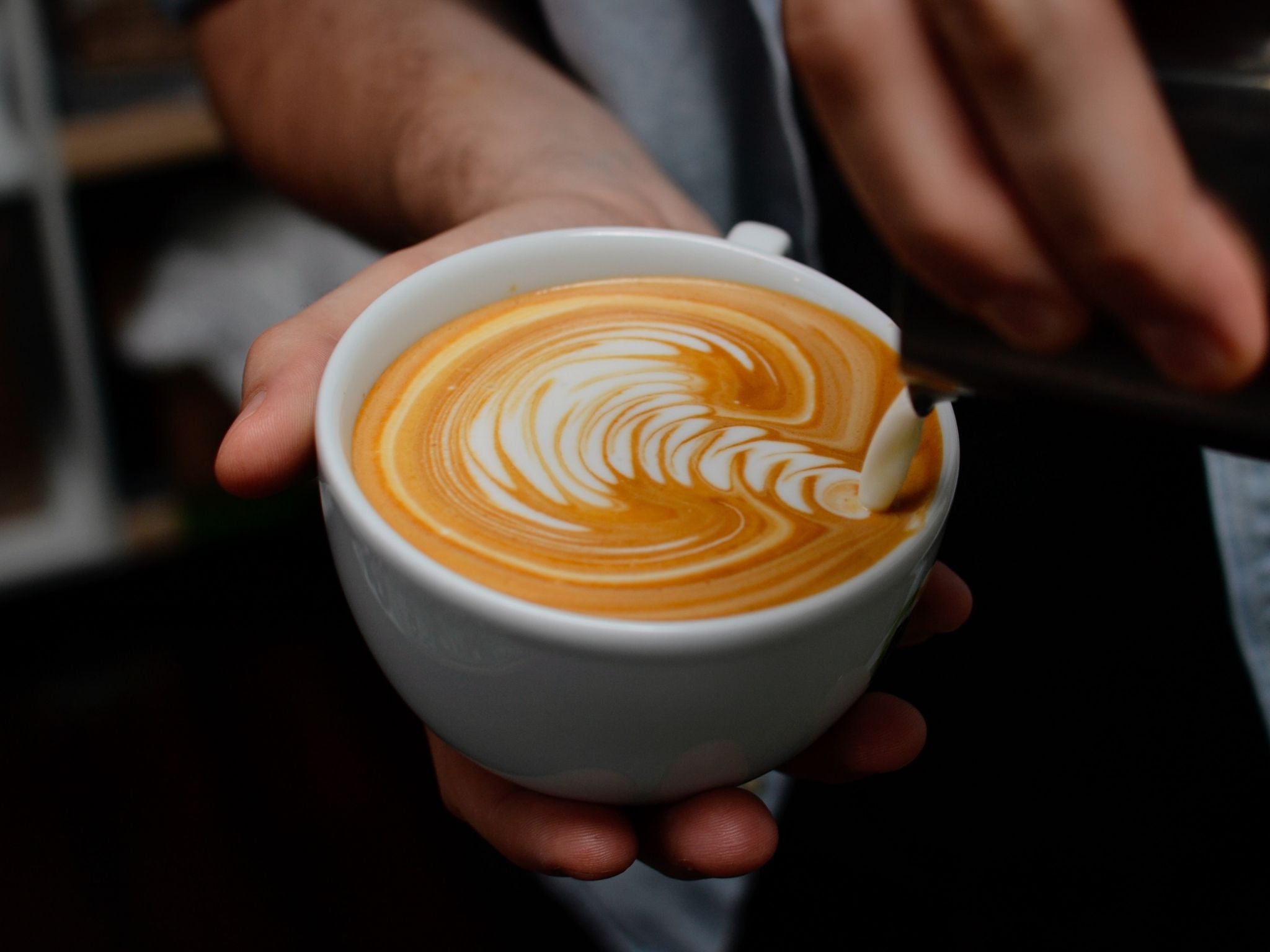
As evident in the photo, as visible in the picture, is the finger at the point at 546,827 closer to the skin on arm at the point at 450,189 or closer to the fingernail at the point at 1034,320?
the skin on arm at the point at 450,189

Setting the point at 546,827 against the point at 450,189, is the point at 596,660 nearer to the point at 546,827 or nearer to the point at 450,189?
the point at 546,827

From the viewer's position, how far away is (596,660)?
440 millimetres

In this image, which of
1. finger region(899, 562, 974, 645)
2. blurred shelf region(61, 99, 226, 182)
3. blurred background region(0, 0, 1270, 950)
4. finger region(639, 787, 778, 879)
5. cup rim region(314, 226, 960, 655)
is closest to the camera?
cup rim region(314, 226, 960, 655)

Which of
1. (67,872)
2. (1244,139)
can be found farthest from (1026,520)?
(67,872)

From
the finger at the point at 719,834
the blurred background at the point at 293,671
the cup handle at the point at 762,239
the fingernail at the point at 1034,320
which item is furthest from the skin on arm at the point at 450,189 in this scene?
the fingernail at the point at 1034,320

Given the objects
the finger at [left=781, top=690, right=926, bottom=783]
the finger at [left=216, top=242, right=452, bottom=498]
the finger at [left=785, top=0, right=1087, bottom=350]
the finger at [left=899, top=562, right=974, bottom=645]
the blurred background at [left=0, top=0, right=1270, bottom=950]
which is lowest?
the blurred background at [left=0, top=0, right=1270, bottom=950]

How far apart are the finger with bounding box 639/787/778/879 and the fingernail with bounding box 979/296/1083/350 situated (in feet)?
1.05

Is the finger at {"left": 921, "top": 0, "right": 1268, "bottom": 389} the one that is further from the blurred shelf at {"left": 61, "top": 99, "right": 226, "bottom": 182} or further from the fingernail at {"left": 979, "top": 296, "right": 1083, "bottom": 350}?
the blurred shelf at {"left": 61, "top": 99, "right": 226, "bottom": 182}

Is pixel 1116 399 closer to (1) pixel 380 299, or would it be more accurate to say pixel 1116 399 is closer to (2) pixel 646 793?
(2) pixel 646 793

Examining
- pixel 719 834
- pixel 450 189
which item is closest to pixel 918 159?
pixel 719 834

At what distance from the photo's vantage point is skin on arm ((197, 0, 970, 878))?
0.59m

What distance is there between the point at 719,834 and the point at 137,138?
1.23 meters

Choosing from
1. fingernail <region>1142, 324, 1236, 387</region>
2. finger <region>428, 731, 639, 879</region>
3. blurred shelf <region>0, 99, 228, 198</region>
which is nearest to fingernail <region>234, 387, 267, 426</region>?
finger <region>428, 731, 639, 879</region>

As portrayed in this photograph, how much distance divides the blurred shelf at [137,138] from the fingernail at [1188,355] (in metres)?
1.26
